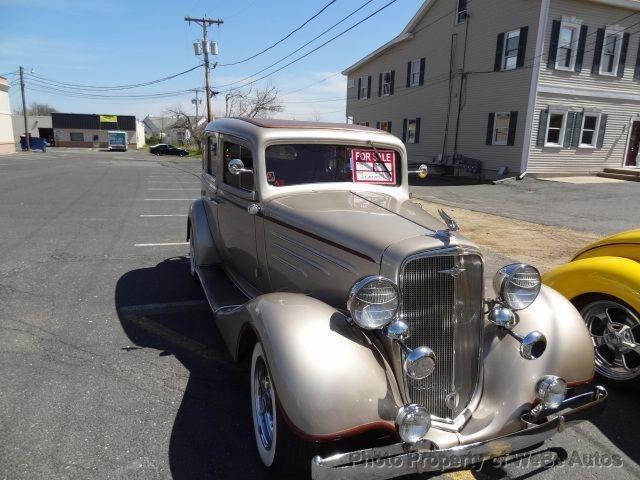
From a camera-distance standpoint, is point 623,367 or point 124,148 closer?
point 623,367

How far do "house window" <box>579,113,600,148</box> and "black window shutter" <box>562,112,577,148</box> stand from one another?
55 centimetres

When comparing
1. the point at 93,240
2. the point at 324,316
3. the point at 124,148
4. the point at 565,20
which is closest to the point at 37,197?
the point at 93,240

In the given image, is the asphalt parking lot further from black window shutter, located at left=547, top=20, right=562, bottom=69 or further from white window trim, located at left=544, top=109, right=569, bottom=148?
black window shutter, located at left=547, top=20, right=562, bottom=69

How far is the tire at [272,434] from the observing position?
7.39 feet

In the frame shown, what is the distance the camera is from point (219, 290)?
4.09 metres

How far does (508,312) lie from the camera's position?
253cm

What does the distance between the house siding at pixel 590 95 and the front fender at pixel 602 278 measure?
16.4 metres

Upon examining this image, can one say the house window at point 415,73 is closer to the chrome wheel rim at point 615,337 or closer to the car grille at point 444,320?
the chrome wheel rim at point 615,337

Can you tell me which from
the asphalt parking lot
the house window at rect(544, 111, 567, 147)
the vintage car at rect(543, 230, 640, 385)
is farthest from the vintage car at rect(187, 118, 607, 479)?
the house window at rect(544, 111, 567, 147)

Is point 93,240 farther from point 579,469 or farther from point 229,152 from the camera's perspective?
point 579,469

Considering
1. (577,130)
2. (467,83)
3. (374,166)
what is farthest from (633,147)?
(374,166)

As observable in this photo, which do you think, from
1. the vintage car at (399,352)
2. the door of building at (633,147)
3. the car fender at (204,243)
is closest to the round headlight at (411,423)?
the vintage car at (399,352)

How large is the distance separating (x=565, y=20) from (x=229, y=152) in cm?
1804

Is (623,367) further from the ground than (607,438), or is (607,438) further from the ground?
(623,367)
